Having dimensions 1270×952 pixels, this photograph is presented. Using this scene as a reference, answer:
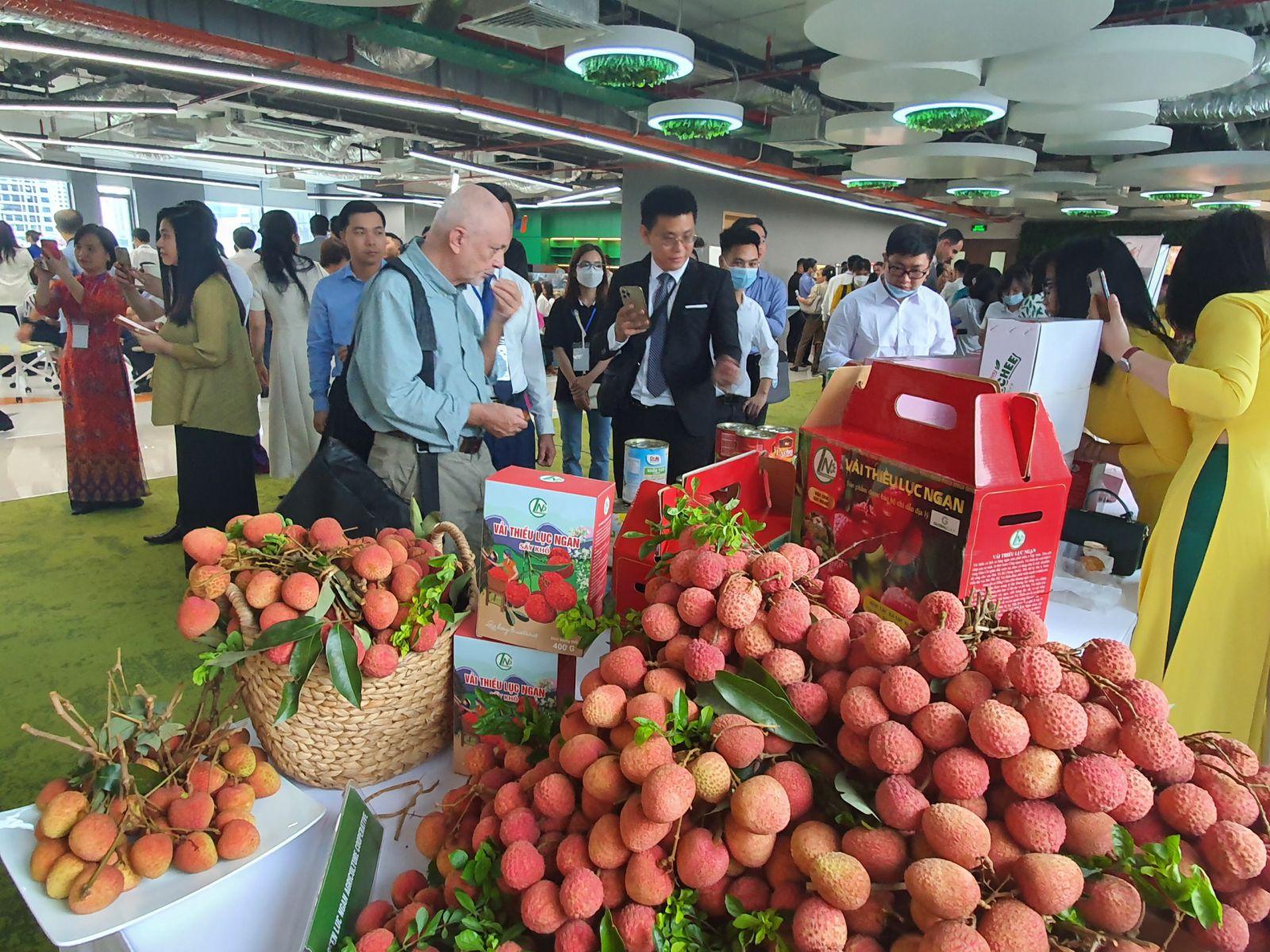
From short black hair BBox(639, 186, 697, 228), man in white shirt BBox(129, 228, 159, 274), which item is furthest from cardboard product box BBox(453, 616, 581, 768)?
man in white shirt BBox(129, 228, 159, 274)

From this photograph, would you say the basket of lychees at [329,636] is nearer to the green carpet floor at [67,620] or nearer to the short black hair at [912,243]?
the green carpet floor at [67,620]

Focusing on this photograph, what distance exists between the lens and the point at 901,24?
2010 millimetres

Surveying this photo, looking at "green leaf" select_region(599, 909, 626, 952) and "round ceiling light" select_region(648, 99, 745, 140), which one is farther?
"round ceiling light" select_region(648, 99, 745, 140)

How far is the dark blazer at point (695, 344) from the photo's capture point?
278 centimetres

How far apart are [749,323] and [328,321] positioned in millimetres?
1989

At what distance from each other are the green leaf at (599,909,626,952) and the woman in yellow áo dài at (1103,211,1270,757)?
65.4 inches

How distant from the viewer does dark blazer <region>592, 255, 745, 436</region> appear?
2777 mm

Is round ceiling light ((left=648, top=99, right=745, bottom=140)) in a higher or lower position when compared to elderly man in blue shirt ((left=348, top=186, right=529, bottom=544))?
higher

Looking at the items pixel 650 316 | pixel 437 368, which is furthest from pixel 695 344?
pixel 437 368

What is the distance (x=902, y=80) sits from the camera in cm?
321

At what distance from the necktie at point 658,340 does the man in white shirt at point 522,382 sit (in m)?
0.42

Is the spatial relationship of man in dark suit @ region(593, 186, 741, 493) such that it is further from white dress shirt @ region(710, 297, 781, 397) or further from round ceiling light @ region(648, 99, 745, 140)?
round ceiling light @ region(648, 99, 745, 140)

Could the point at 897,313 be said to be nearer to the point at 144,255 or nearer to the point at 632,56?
the point at 632,56

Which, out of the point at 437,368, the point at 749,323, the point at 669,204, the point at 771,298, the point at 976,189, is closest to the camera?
the point at 437,368
